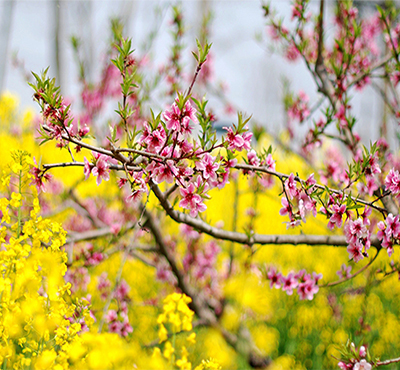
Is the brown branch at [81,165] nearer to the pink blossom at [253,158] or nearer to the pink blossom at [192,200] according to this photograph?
the pink blossom at [192,200]

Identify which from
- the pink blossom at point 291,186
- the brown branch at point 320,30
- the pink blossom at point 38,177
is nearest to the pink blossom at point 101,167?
the pink blossom at point 38,177

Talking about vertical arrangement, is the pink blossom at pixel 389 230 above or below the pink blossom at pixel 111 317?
above

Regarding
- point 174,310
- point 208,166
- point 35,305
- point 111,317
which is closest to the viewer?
point 35,305

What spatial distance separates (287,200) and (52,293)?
88 cm

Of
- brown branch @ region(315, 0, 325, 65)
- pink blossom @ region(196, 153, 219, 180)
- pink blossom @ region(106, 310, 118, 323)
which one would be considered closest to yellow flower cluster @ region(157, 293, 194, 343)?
pink blossom @ region(196, 153, 219, 180)

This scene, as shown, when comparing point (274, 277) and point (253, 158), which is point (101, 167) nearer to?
point (253, 158)

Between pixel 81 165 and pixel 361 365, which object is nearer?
pixel 81 165

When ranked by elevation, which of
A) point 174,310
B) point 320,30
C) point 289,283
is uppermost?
point 320,30

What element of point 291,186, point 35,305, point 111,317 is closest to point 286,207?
point 291,186

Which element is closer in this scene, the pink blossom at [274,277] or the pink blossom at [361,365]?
the pink blossom at [361,365]

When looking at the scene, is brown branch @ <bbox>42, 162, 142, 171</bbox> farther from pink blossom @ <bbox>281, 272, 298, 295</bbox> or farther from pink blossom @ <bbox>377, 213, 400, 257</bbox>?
pink blossom @ <bbox>281, 272, 298, 295</bbox>

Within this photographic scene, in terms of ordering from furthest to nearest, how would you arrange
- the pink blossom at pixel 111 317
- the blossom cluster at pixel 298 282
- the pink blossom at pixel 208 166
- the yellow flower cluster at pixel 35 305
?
→ the pink blossom at pixel 111 317 → the blossom cluster at pixel 298 282 → the pink blossom at pixel 208 166 → the yellow flower cluster at pixel 35 305

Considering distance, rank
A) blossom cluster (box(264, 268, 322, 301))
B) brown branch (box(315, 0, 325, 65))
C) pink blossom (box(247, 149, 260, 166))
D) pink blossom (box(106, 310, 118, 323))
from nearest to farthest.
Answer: pink blossom (box(247, 149, 260, 166)) < blossom cluster (box(264, 268, 322, 301)) < brown branch (box(315, 0, 325, 65)) < pink blossom (box(106, 310, 118, 323))

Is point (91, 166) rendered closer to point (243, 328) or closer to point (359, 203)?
point (359, 203)
